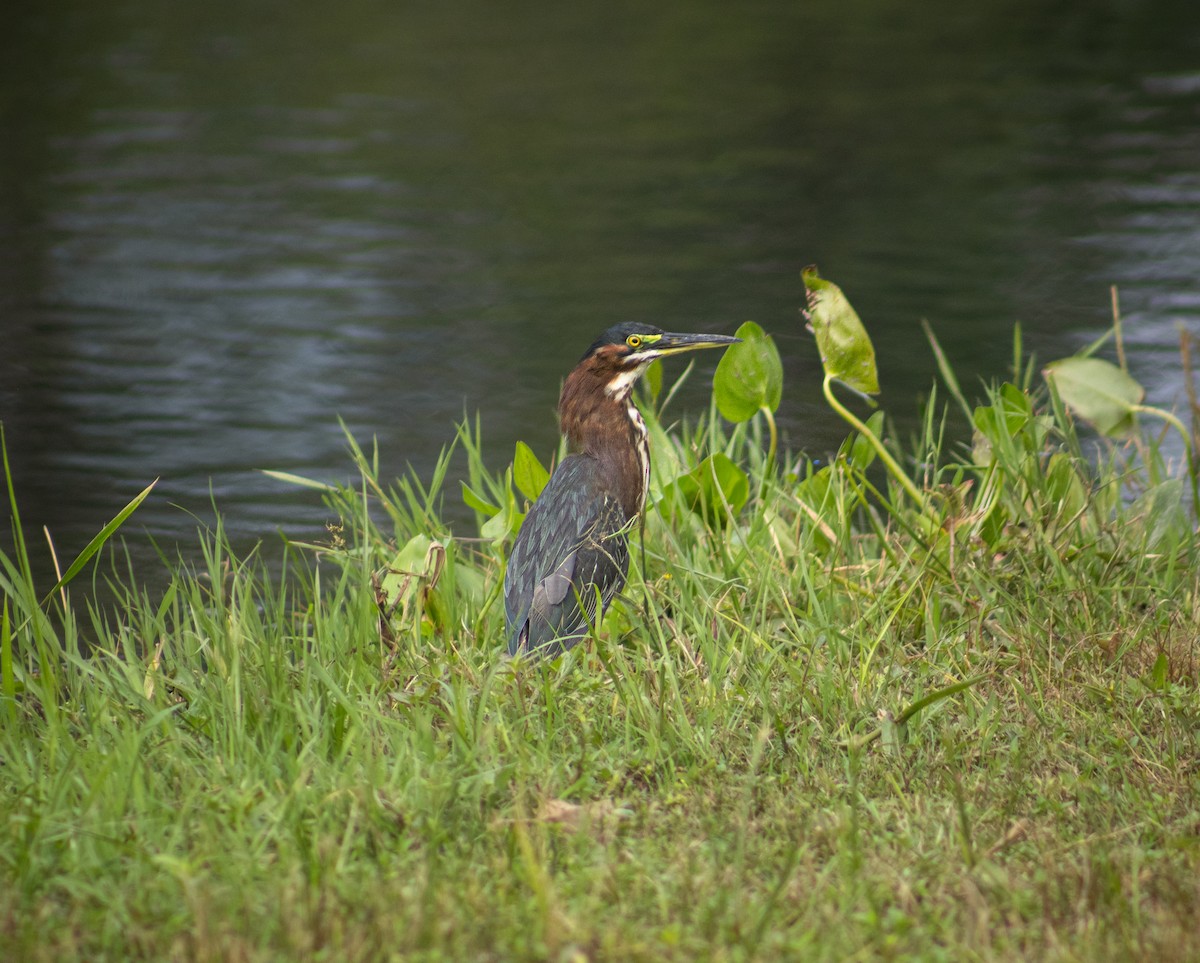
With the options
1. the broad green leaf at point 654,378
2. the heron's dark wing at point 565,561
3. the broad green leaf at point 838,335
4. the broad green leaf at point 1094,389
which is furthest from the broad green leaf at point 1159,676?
the broad green leaf at point 654,378

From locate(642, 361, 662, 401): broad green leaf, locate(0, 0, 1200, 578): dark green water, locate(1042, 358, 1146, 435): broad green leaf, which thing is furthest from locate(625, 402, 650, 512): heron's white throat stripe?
locate(0, 0, 1200, 578): dark green water

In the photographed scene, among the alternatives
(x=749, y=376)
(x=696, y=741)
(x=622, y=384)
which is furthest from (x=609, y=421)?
(x=696, y=741)

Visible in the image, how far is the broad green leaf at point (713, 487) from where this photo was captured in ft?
15.6

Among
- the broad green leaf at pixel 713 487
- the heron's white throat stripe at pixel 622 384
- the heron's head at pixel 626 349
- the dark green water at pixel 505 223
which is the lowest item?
the dark green water at pixel 505 223

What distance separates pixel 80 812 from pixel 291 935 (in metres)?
0.70

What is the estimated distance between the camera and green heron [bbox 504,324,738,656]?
4.12 m

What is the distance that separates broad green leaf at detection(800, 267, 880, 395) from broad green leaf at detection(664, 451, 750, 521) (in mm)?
437

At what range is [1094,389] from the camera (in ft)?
15.7

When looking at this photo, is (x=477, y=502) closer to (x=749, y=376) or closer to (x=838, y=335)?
(x=749, y=376)

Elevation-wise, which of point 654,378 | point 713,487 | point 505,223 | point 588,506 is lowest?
point 505,223

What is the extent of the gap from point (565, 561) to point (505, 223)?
710 cm

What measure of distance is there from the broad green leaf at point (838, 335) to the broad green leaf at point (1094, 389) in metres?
0.58

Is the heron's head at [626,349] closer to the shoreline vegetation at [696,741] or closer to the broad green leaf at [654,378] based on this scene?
the shoreline vegetation at [696,741]

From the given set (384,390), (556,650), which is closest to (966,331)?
(384,390)
